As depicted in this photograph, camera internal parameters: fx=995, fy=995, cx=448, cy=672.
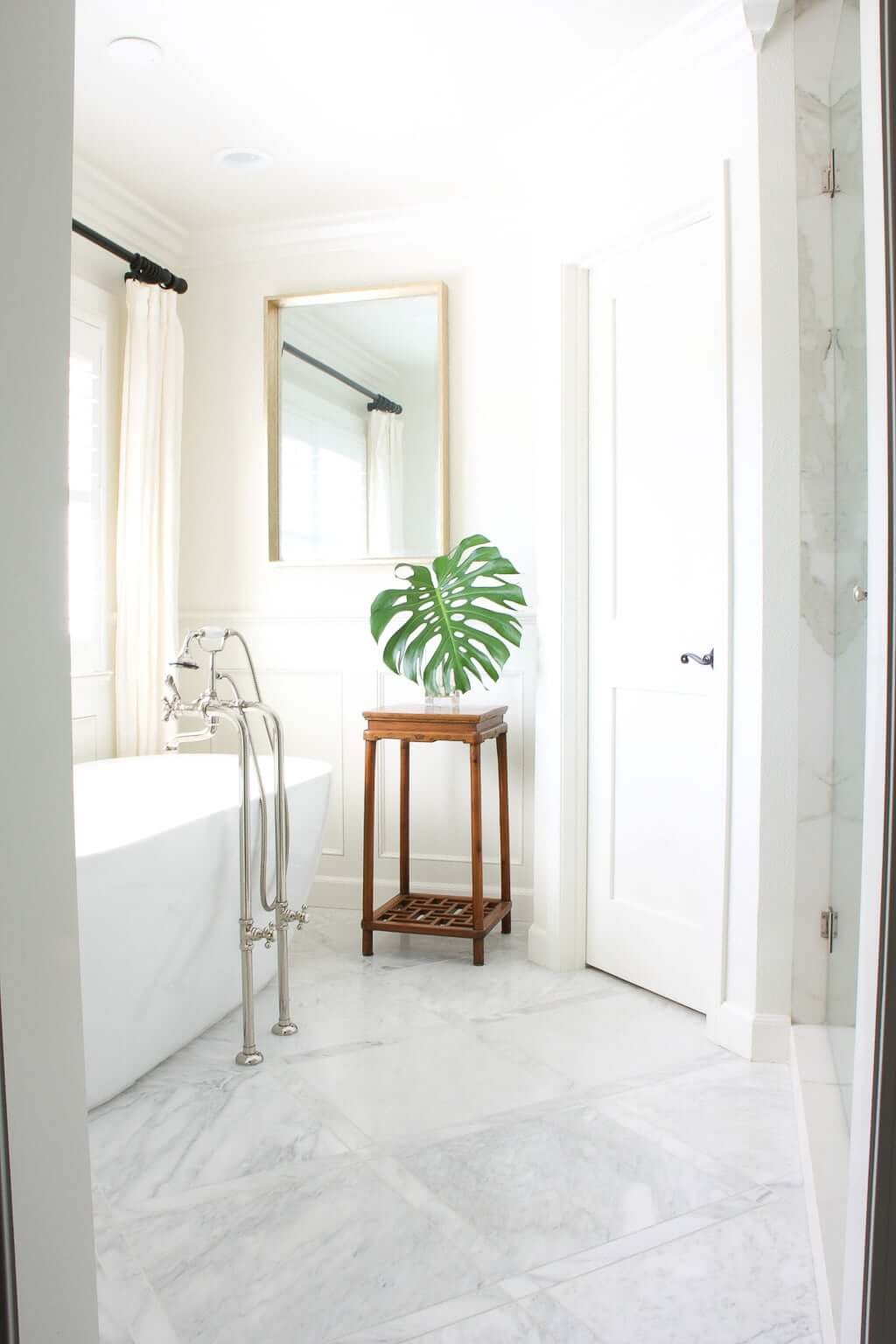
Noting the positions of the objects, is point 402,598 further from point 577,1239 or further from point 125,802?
point 577,1239

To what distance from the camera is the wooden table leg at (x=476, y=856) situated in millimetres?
3020

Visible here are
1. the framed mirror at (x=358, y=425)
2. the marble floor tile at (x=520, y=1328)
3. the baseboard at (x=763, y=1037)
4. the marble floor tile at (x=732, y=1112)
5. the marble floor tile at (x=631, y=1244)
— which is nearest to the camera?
the marble floor tile at (x=520, y=1328)

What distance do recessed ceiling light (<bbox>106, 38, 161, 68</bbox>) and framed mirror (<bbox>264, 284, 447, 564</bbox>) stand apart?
1.11 m

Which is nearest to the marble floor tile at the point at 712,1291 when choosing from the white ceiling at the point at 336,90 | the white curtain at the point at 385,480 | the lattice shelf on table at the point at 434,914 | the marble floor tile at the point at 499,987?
the marble floor tile at the point at 499,987

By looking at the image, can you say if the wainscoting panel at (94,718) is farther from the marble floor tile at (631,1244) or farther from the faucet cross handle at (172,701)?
the marble floor tile at (631,1244)

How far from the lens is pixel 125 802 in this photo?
2.92m

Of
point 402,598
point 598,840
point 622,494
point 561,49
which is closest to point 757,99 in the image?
point 561,49

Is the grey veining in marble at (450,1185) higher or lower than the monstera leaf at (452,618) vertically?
lower

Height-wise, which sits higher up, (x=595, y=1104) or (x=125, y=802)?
(x=125, y=802)

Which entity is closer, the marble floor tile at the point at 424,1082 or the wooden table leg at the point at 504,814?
the marble floor tile at the point at 424,1082

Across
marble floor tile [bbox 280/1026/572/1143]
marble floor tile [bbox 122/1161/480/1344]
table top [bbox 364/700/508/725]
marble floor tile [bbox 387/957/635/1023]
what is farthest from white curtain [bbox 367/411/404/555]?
marble floor tile [bbox 122/1161/480/1344]

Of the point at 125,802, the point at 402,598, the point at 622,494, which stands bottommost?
the point at 125,802

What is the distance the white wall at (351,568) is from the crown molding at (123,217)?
13cm

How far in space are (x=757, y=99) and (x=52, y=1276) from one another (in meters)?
2.59
